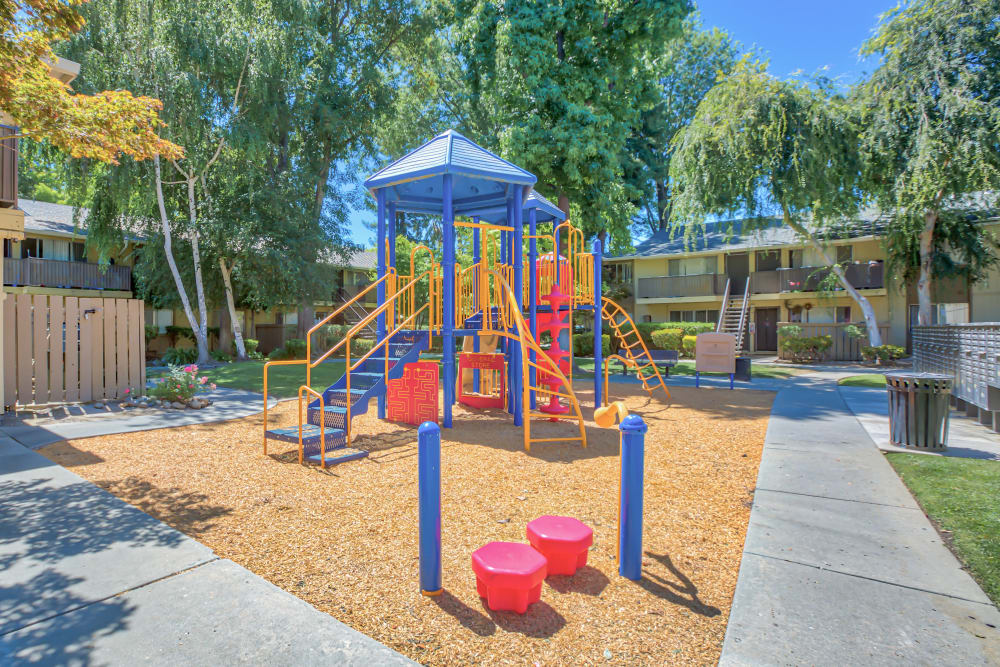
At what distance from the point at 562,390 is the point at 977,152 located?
568 inches

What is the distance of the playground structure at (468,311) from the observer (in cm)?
762

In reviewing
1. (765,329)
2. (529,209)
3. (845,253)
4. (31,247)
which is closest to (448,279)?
(529,209)

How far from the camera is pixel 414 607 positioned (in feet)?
10.2

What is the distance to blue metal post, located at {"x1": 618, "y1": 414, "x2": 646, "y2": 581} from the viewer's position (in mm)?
3494

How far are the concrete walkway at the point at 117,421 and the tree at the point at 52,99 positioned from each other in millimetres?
4160

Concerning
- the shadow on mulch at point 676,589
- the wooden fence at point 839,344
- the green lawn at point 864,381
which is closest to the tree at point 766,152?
the green lawn at point 864,381

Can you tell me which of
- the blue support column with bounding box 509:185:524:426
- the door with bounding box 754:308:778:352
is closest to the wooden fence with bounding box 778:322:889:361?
the door with bounding box 754:308:778:352

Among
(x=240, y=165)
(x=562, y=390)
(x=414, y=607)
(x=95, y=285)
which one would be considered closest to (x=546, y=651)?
(x=414, y=607)

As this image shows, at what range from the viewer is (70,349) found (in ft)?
35.0

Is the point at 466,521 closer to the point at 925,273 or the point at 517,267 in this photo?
the point at 517,267

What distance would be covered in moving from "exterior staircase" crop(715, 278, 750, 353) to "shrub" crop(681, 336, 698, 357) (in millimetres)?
2154

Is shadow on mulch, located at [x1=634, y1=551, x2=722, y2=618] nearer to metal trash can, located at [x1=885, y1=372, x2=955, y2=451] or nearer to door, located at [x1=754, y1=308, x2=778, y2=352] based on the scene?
metal trash can, located at [x1=885, y1=372, x2=955, y2=451]

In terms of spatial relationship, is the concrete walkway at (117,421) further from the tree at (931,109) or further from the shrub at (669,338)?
the tree at (931,109)

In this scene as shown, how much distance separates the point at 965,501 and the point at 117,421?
1169 centimetres
